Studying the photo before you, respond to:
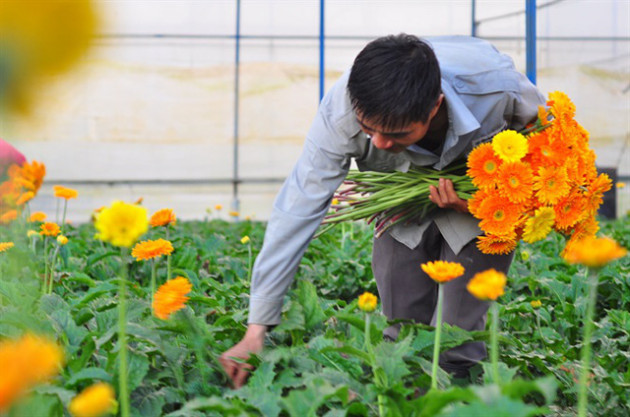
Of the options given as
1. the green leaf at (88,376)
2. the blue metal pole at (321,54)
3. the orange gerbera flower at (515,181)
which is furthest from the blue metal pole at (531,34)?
the green leaf at (88,376)

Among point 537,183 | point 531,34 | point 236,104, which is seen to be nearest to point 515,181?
point 537,183

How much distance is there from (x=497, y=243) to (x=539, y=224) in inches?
4.6

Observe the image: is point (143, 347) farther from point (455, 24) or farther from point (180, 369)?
point (455, 24)

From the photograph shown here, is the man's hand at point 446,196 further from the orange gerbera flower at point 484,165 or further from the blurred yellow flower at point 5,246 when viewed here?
the blurred yellow flower at point 5,246

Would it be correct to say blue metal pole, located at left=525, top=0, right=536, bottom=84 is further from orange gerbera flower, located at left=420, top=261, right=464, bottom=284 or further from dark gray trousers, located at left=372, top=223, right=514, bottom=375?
orange gerbera flower, located at left=420, top=261, right=464, bottom=284

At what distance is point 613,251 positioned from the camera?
0.90 metres

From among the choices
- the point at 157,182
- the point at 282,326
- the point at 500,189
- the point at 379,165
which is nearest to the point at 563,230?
the point at 500,189

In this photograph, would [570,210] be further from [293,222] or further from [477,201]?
[293,222]

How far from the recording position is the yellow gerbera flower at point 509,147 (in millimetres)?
1646

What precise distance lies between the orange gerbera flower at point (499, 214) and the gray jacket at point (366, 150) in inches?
7.0

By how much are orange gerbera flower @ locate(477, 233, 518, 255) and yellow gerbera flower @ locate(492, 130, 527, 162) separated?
18cm

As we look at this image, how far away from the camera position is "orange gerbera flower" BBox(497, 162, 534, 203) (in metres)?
1.66

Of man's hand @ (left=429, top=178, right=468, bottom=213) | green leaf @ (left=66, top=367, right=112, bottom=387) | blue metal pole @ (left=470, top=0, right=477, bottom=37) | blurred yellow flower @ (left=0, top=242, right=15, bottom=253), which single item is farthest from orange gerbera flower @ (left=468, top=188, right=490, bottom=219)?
blue metal pole @ (left=470, top=0, right=477, bottom=37)

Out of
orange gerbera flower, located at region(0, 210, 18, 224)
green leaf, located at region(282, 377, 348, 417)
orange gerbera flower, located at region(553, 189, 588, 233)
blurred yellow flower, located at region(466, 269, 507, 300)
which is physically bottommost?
green leaf, located at region(282, 377, 348, 417)
